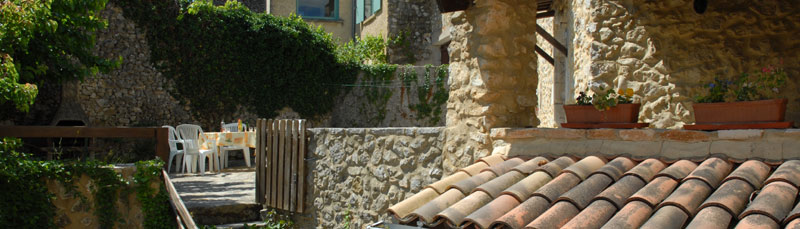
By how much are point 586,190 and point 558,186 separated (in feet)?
0.50

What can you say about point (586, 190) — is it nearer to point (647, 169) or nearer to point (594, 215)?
point (594, 215)

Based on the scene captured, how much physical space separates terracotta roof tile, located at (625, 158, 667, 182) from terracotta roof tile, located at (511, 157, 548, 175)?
0.53 m

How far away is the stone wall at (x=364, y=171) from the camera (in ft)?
15.8

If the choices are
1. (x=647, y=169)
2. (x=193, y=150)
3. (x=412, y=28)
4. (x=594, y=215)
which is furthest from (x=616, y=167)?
(x=412, y=28)

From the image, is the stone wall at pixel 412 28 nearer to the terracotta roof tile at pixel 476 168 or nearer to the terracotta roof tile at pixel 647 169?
the terracotta roof tile at pixel 476 168

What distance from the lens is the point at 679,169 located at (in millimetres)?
2760

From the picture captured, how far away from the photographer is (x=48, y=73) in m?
6.24

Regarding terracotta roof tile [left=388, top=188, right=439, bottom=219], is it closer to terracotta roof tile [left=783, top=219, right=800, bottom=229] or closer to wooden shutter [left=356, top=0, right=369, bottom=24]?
terracotta roof tile [left=783, top=219, right=800, bottom=229]

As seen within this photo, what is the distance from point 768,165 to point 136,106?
10752 millimetres

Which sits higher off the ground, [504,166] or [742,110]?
[742,110]

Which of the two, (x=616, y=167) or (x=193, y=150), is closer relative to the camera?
(x=616, y=167)

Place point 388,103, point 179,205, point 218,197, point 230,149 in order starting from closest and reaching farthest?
1. point 179,205
2. point 218,197
3. point 230,149
4. point 388,103

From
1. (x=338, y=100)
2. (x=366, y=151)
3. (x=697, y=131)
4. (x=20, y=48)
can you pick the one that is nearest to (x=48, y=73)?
(x=20, y=48)

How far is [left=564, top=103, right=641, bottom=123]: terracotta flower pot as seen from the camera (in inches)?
131
